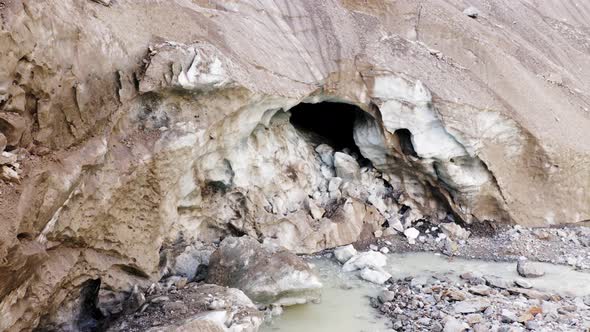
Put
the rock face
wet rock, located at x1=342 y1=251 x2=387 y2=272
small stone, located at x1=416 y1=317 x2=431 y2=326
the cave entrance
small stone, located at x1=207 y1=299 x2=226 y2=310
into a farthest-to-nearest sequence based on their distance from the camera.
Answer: the cave entrance → wet rock, located at x1=342 y1=251 x2=387 y2=272 → small stone, located at x1=416 y1=317 x2=431 y2=326 → small stone, located at x1=207 y1=299 x2=226 y2=310 → the rock face

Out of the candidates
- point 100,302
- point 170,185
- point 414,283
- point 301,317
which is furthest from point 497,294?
point 100,302

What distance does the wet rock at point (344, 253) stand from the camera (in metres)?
8.59

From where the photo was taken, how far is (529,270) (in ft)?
26.6

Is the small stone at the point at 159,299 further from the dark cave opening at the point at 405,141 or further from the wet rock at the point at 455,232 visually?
the wet rock at the point at 455,232

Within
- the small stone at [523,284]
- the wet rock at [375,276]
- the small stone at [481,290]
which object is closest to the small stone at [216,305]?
the wet rock at [375,276]

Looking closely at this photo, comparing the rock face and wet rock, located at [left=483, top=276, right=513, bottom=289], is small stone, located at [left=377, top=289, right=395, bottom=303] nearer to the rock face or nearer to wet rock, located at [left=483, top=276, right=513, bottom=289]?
wet rock, located at [left=483, top=276, right=513, bottom=289]

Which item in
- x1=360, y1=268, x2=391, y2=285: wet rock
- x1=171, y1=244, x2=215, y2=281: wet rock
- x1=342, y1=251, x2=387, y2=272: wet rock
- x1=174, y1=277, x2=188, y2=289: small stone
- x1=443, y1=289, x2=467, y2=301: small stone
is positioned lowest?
x1=171, y1=244, x2=215, y2=281: wet rock

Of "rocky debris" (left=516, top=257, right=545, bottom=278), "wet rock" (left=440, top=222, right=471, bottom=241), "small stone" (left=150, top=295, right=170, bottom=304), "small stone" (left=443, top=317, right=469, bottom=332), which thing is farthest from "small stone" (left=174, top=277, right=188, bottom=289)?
"rocky debris" (left=516, top=257, right=545, bottom=278)

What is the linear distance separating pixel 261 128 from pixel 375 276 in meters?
3.06

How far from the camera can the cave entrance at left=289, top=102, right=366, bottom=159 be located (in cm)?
1059

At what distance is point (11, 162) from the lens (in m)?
4.65

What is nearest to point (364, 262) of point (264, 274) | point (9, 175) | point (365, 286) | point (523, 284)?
point (365, 286)

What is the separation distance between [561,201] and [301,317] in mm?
5703

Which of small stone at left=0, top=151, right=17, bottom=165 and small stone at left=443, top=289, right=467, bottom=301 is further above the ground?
small stone at left=0, top=151, right=17, bottom=165
